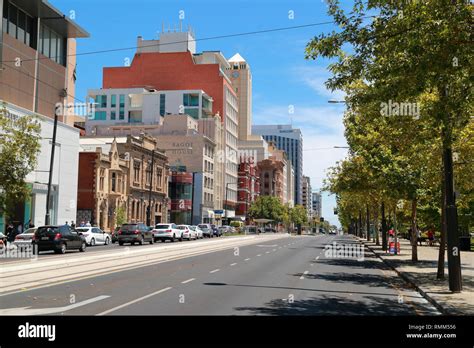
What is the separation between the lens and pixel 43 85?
1919 inches

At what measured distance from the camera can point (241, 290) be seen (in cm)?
1411

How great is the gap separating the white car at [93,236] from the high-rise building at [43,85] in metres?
5.24

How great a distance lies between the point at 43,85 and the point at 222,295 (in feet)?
135

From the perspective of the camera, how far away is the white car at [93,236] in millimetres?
39625

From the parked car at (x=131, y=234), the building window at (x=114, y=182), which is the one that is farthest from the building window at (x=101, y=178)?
the parked car at (x=131, y=234)

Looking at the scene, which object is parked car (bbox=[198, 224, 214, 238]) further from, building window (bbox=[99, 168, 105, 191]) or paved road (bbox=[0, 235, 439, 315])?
paved road (bbox=[0, 235, 439, 315])

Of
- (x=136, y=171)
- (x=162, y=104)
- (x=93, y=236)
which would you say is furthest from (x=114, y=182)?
(x=162, y=104)

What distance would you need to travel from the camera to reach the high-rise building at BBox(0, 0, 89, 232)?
44.1 meters

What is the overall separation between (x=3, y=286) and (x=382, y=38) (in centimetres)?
1104

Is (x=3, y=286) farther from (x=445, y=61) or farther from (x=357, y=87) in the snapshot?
(x=357, y=87)

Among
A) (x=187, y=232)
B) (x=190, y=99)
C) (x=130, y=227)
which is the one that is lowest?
(x=187, y=232)

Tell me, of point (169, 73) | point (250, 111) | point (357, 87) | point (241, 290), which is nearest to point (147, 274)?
point (241, 290)

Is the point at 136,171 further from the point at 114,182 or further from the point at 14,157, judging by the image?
the point at 14,157

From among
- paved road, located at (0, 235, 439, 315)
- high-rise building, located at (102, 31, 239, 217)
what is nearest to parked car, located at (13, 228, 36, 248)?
paved road, located at (0, 235, 439, 315)
